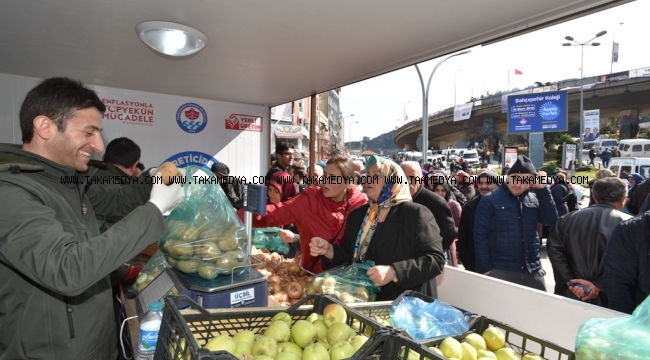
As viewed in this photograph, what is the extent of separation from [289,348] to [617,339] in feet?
3.12

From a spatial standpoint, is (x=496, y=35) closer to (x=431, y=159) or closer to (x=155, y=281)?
(x=155, y=281)

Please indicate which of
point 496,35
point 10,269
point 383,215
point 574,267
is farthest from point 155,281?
point 574,267

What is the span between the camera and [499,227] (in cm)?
371

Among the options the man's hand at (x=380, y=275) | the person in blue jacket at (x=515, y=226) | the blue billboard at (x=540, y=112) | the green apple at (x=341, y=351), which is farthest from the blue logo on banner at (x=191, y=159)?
the blue billboard at (x=540, y=112)

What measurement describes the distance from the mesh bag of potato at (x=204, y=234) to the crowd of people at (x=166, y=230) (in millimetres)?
134

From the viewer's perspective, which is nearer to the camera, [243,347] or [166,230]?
[243,347]

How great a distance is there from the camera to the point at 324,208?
10.7 feet

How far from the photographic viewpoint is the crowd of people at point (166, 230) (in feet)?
3.89

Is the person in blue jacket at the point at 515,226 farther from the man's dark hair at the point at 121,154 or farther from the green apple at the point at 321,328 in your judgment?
the man's dark hair at the point at 121,154

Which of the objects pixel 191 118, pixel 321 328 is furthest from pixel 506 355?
pixel 191 118

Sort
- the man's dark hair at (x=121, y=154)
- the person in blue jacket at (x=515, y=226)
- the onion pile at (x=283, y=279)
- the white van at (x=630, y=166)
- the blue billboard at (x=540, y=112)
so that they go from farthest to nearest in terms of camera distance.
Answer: the blue billboard at (x=540, y=112) < the white van at (x=630, y=166) < the person in blue jacket at (x=515, y=226) < the man's dark hair at (x=121, y=154) < the onion pile at (x=283, y=279)

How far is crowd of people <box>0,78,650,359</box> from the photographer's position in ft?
3.89

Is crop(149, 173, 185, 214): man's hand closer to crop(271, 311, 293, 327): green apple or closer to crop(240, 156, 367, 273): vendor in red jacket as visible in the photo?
crop(271, 311, 293, 327): green apple

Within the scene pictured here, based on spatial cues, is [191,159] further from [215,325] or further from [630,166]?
[630,166]
